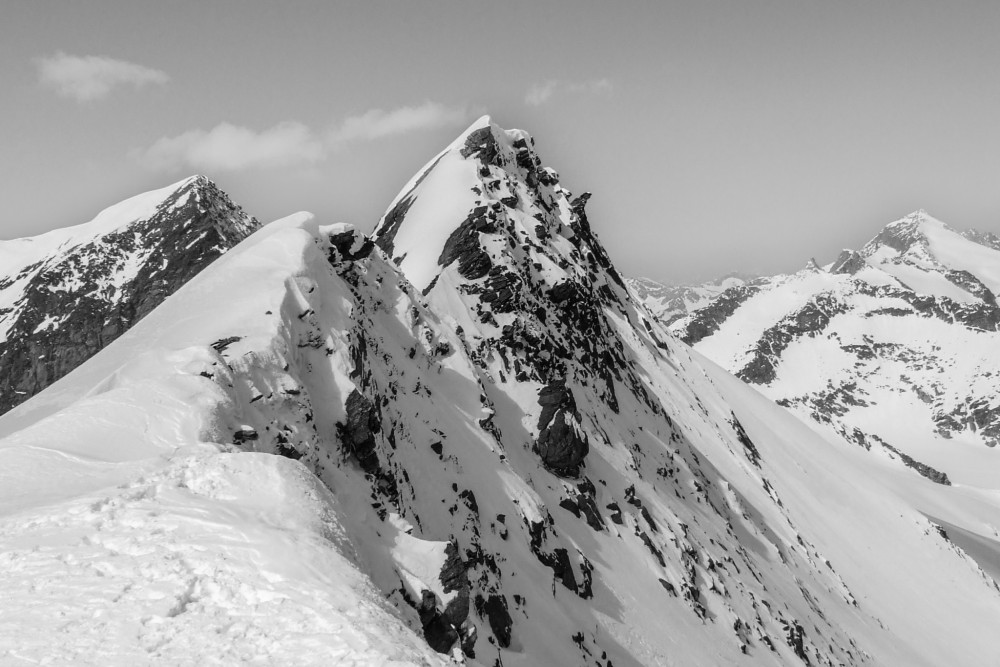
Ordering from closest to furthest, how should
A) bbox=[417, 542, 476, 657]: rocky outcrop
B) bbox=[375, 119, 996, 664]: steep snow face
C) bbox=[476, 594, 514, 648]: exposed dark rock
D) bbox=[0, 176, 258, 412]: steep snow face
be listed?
bbox=[417, 542, 476, 657]: rocky outcrop
bbox=[476, 594, 514, 648]: exposed dark rock
bbox=[375, 119, 996, 664]: steep snow face
bbox=[0, 176, 258, 412]: steep snow face

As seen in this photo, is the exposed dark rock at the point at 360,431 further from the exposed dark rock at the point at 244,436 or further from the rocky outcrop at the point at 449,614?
the rocky outcrop at the point at 449,614

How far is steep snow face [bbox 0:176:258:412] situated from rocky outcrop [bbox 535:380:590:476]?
34.3 metres

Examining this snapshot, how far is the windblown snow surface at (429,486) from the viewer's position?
9328 millimetres

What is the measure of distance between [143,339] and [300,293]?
20.6 ft

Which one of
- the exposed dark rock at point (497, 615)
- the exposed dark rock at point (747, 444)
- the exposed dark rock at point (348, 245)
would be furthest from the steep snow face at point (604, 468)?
the exposed dark rock at point (348, 245)

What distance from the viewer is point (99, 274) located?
175ft

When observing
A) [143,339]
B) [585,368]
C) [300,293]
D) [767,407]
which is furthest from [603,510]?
[767,407]

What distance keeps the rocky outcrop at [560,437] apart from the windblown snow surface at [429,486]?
140mm

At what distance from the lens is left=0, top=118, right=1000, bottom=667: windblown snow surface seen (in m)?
9.33

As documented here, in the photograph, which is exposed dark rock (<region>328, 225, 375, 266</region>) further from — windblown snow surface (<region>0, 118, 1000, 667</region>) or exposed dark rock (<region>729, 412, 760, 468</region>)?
exposed dark rock (<region>729, 412, 760, 468</region>)

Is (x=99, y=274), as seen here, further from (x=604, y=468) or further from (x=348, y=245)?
(x=604, y=468)

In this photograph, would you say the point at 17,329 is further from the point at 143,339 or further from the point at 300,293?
the point at 300,293

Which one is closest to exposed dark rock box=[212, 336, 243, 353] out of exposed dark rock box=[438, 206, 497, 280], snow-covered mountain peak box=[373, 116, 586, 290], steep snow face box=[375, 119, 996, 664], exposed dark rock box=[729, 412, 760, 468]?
steep snow face box=[375, 119, 996, 664]

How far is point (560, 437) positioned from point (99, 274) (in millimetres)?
45465
